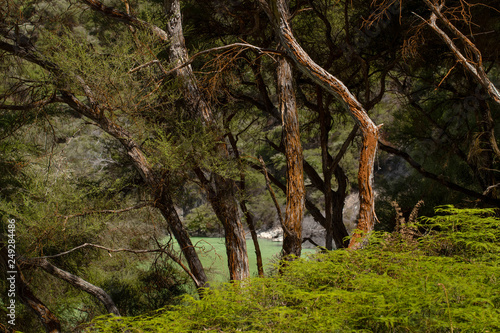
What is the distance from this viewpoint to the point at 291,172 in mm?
6301

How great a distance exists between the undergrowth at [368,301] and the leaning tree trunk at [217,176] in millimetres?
3454

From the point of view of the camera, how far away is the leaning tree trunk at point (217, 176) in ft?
23.2

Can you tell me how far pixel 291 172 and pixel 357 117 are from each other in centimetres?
144

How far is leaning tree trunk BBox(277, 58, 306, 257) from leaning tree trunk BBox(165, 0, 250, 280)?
104 centimetres

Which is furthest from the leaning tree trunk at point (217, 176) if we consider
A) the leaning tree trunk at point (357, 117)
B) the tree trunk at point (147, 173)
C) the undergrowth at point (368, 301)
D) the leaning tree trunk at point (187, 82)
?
the undergrowth at point (368, 301)

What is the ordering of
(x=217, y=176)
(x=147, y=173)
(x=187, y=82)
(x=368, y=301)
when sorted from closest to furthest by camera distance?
(x=368, y=301)
(x=147, y=173)
(x=217, y=176)
(x=187, y=82)

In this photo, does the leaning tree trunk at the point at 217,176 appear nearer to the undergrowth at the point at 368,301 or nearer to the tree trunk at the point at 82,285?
the tree trunk at the point at 82,285

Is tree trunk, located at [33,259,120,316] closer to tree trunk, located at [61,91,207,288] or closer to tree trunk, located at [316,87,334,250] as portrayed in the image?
tree trunk, located at [61,91,207,288]

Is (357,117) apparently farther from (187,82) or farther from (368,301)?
(187,82)

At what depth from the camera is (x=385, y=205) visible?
12492 mm

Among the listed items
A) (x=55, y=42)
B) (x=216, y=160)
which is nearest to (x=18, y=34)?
(x=55, y=42)

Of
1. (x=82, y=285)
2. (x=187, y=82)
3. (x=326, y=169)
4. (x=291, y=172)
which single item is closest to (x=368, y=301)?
(x=291, y=172)

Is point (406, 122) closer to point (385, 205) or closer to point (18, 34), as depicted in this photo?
point (385, 205)

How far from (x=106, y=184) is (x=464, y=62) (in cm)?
653
